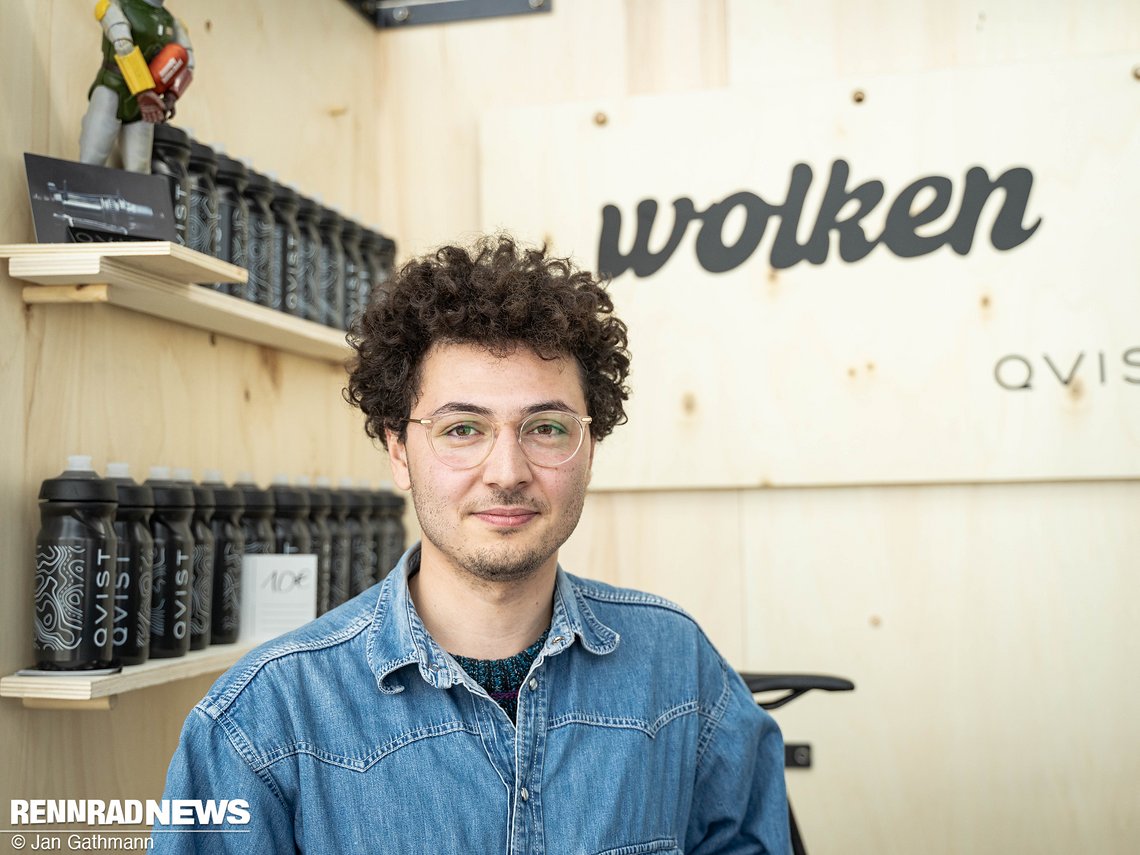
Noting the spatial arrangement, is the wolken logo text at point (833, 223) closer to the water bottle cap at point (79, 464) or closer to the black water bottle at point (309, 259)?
the black water bottle at point (309, 259)

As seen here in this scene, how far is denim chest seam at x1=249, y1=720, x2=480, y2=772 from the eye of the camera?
119 cm

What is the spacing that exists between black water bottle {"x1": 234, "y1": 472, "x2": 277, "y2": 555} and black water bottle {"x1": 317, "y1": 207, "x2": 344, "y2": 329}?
416 millimetres

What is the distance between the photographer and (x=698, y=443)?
2.48m

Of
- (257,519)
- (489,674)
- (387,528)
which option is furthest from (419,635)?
(387,528)

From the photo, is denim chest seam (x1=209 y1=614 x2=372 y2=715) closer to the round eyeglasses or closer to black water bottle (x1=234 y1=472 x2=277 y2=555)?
the round eyeglasses

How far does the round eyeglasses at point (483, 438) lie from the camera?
1.32 m

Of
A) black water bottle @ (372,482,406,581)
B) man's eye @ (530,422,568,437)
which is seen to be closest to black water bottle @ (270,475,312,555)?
black water bottle @ (372,482,406,581)

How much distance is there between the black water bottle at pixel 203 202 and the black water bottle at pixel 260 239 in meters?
0.12

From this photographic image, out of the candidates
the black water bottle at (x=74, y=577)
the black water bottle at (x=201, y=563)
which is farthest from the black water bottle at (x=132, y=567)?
the black water bottle at (x=201, y=563)

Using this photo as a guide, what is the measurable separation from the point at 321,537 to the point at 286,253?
0.50 metres

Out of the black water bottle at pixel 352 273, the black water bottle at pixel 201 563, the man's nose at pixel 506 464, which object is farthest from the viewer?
the black water bottle at pixel 352 273

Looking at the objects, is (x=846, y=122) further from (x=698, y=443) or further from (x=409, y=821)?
(x=409, y=821)

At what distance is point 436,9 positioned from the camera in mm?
2744

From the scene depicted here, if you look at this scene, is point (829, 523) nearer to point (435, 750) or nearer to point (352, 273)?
point (352, 273)
